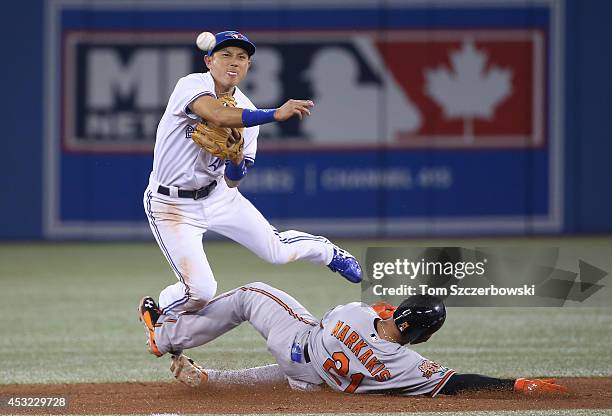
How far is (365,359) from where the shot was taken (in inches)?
239

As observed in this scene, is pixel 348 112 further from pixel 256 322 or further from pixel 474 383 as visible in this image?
pixel 474 383

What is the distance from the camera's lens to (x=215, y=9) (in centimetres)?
1662

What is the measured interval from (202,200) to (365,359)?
157 centimetres

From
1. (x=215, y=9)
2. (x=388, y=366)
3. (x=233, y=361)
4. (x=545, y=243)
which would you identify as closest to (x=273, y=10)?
(x=215, y=9)

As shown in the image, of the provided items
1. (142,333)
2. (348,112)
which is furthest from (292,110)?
(348,112)

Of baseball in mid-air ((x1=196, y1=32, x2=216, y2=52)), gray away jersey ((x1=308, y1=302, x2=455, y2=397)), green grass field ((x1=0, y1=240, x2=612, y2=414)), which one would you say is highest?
baseball in mid-air ((x1=196, y1=32, x2=216, y2=52))

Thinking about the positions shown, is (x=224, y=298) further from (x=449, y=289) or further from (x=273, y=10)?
(x=273, y=10)

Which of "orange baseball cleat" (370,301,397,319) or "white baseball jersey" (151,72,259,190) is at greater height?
"white baseball jersey" (151,72,259,190)

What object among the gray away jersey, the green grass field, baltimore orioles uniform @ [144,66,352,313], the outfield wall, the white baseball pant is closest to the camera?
the gray away jersey

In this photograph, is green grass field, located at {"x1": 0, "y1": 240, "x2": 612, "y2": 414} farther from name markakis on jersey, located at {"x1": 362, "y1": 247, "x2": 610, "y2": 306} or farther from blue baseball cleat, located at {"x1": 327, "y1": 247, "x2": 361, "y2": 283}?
blue baseball cleat, located at {"x1": 327, "y1": 247, "x2": 361, "y2": 283}

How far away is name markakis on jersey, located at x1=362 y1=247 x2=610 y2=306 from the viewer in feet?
23.6

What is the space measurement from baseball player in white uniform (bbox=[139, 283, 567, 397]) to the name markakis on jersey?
91cm

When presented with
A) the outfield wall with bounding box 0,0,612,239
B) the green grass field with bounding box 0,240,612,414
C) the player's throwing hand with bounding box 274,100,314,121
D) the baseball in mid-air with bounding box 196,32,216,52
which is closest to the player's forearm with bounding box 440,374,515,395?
the green grass field with bounding box 0,240,612,414

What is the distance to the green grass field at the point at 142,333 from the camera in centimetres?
758
